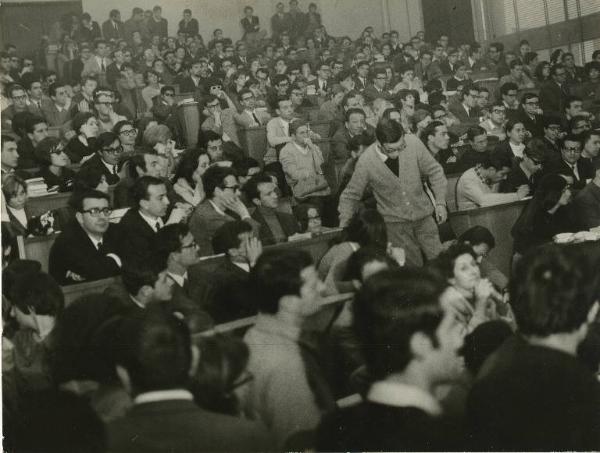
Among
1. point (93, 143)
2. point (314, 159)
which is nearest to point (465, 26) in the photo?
point (314, 159)

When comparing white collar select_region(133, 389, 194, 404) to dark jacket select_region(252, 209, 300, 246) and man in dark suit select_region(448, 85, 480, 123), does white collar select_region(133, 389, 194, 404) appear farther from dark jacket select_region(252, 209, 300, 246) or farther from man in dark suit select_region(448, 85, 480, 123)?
man in dark suit select_region(448, 85, 480, 123)

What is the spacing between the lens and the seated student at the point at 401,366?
4.10ft

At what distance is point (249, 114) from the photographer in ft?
17.0

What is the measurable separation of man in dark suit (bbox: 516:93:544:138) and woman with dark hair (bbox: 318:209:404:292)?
1894mm

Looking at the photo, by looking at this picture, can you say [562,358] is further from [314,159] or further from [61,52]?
[61,52]

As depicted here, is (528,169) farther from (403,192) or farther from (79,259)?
(79,259)

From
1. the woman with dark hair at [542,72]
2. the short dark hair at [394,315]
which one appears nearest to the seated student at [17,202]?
the short dark hair at [394,315]

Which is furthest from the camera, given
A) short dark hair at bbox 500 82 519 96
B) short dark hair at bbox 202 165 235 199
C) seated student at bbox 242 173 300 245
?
short dark hair at bbox 500 82 519 96

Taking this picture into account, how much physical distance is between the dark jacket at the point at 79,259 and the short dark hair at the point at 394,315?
4.92 feet

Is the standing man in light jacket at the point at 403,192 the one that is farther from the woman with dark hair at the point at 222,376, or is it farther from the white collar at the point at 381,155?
the woman with dark hair at the point at 222,376

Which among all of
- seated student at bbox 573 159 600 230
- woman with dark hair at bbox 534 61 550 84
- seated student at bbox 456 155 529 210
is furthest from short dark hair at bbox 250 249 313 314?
woman with dark hair at bbox 534 61 550 84

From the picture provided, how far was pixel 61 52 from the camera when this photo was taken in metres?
5.00

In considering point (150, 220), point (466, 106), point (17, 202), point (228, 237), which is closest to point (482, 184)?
point (228, 237)

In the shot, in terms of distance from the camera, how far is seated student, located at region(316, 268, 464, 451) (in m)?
1.25
